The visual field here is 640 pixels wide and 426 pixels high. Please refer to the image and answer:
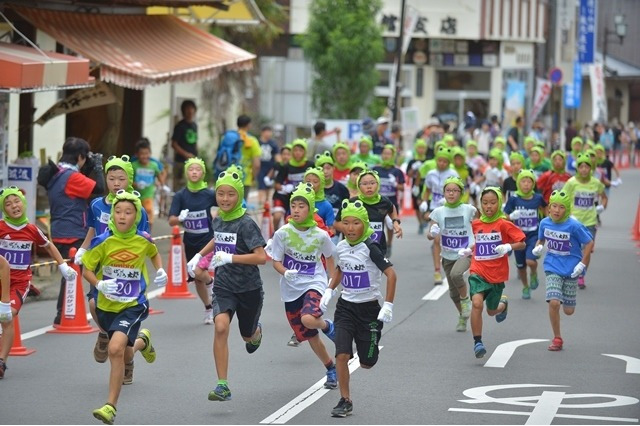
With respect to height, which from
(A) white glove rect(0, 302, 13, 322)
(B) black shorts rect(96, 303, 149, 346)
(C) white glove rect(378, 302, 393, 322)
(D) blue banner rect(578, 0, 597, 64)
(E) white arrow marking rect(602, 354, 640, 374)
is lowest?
(E) white arrow marking rect(602, 354, 640, 374)

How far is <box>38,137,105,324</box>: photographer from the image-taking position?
14.0 m

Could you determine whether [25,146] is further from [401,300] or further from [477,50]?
[477,50]

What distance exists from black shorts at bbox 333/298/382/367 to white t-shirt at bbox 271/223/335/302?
72 centimetres

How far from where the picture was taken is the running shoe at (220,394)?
10.1 m

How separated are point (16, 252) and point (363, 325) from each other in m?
3.21

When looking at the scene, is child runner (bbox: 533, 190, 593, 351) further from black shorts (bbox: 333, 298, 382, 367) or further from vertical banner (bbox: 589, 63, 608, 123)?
vertical banner (bbox: 589, 63, 608, 123)

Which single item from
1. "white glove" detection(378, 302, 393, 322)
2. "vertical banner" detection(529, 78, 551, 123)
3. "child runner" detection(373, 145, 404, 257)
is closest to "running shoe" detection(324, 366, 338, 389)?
"white glove" detection(378, 302, 393, 322)

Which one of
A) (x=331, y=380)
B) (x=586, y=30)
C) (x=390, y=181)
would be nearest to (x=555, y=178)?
(x=390, y=181)

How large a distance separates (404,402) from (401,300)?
20.2ft

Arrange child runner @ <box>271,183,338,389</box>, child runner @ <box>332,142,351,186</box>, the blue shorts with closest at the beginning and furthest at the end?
child runner @ <box>271,183,338,389</box>
the blue shorts
child runner @ <box>332,142,351,186</box>

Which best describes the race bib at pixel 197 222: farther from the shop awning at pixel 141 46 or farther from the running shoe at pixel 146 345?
the shop awning at pixel 141 46

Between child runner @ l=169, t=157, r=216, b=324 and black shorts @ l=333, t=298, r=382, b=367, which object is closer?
black shorts @ l=333, t=298, r=382, b=367

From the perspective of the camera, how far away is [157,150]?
32.2 metres

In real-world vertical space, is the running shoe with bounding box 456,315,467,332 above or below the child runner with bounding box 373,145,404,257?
below
